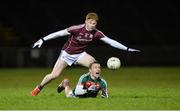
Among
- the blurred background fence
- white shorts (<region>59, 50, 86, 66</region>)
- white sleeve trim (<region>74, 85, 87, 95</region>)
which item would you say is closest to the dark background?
the blurred background fence

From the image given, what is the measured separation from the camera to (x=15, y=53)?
3884 centimetres

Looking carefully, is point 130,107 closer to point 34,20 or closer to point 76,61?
point 76,61

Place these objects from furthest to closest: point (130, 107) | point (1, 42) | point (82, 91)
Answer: point (1, 42)
point (82, 91)
point (130, 107)

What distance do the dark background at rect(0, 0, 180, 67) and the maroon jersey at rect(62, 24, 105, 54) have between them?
76.4 feet

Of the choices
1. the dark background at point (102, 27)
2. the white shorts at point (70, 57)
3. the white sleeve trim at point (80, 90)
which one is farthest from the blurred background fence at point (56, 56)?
the white sleeve trim at point (80, 90)

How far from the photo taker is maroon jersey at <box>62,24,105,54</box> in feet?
48.3

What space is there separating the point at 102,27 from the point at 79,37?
26474 millimetres

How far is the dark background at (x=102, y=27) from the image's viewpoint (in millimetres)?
38906

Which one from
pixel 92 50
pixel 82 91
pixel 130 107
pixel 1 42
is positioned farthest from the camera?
pixel 1 42

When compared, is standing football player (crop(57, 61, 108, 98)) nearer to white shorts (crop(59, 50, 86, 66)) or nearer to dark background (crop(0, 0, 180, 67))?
white shorts (crop(59, 50, 86, 66))

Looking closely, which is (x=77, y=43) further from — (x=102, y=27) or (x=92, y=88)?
(x=102, y=27)

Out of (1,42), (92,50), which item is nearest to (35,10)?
(1,42)

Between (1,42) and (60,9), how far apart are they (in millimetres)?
4980

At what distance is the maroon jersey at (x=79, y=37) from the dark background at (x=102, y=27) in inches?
917
